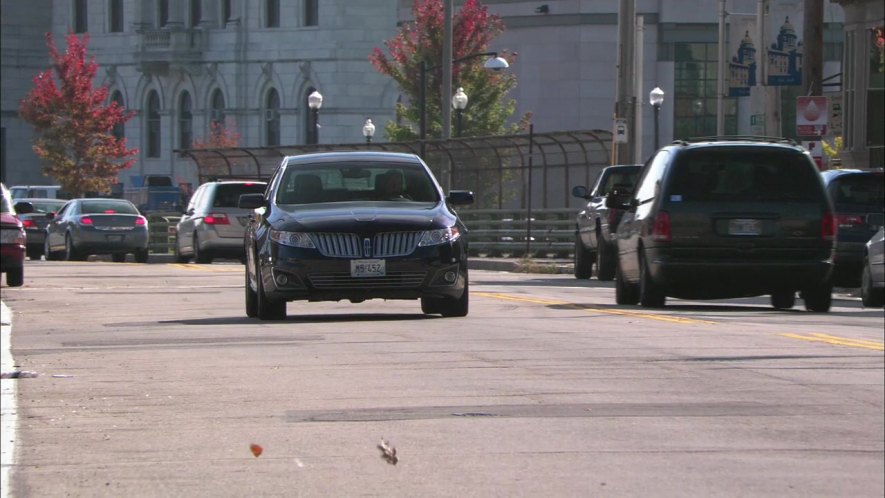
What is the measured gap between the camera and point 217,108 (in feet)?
250

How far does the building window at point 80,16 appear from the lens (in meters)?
80.7

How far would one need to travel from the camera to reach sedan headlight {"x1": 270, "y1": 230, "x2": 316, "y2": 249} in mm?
15805

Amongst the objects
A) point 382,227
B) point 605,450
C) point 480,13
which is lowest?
point 605,450

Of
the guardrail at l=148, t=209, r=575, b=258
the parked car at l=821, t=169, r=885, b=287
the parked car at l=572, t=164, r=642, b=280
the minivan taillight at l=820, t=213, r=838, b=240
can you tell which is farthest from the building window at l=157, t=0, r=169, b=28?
the minivan taillight at l=820, t=213, r=838, b=240

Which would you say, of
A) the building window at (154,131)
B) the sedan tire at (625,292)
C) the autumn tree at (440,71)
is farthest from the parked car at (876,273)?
the building window at (154,131)

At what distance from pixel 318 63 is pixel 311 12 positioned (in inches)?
90.5

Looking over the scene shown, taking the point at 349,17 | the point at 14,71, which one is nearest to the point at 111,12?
the point at 14,71

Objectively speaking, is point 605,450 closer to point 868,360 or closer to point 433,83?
point 868,360

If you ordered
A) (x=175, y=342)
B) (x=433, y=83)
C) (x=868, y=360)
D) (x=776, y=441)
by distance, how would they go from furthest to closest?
(x=433, y=83), (x=175, y=342), (x=868, y=360), (x=776, y=441)

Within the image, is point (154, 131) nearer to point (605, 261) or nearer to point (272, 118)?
point (272, 118)

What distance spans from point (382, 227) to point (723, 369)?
3848 mm

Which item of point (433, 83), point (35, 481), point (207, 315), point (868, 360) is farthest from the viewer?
point (433, 83)

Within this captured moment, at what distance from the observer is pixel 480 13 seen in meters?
58.8

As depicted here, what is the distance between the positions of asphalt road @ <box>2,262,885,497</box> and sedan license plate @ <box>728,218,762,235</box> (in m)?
1.10
